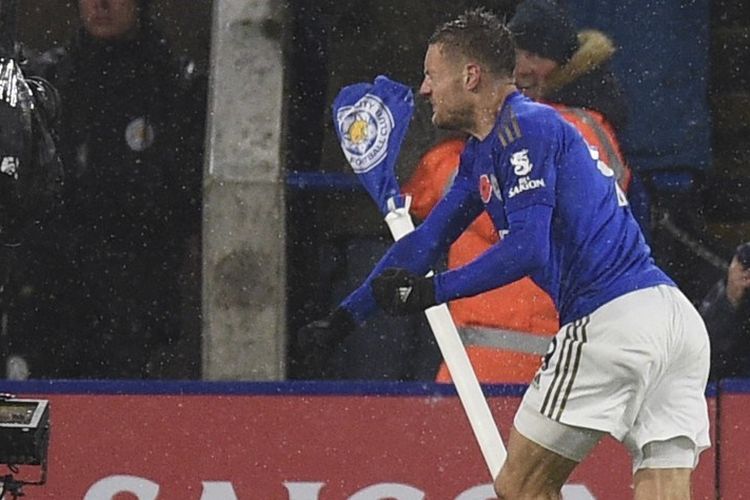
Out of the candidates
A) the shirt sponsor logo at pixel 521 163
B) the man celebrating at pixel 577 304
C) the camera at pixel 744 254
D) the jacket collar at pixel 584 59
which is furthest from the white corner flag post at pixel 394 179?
the camera at pixel 744 254

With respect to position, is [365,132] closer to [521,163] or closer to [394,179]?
[394,179]

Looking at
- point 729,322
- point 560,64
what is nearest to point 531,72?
point 560,64

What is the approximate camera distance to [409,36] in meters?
7.04

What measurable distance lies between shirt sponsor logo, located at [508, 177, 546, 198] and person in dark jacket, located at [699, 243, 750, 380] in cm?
114

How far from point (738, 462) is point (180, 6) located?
2.12m

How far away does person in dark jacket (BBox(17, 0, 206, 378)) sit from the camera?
6840 mm

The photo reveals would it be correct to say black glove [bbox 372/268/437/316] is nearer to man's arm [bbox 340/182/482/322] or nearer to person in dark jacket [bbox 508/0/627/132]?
man's arm [bbox 340/182/482/322]

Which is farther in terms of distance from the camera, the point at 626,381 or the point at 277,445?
the point at 277,445

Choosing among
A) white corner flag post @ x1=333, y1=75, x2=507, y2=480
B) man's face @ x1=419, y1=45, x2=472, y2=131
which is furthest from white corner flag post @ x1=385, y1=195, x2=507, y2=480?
man's face @ x1=419, y1=45, x2=472, y2=131

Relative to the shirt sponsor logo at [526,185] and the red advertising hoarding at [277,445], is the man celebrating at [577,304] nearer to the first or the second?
the shirt sponsor logo at [526,185]

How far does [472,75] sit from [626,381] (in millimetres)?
909

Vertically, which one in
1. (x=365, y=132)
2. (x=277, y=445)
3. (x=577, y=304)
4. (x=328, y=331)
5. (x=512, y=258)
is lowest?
(x=277, y=445)

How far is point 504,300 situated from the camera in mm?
6555

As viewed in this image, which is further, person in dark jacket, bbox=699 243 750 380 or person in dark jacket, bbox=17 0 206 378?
person in dark jacket, bbox=17 0 206 378
